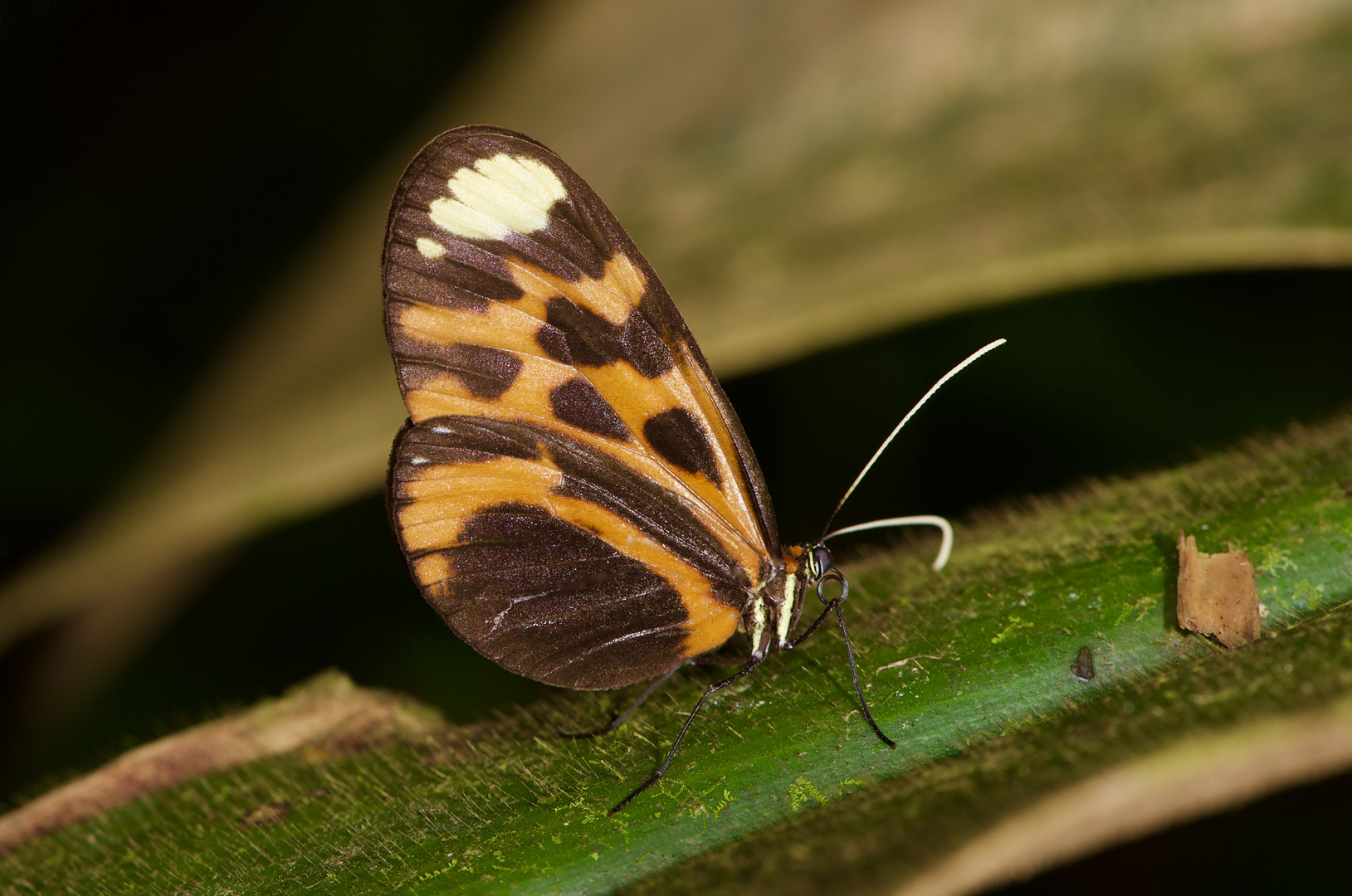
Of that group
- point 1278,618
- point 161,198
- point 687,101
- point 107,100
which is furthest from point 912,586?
point 107,100

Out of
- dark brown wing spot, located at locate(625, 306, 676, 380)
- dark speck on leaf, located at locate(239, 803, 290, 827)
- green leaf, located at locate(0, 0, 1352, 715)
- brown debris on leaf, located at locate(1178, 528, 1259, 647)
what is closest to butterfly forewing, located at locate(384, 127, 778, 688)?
dark brown wing spot, located at locate(625, 306, 676, 380)

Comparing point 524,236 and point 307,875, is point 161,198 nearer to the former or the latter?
point 524,236

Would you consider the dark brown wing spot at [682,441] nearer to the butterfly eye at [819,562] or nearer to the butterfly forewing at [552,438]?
the butterfly forewing at [552,438]

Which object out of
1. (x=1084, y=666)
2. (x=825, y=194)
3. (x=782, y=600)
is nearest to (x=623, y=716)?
(x=782, y=600)

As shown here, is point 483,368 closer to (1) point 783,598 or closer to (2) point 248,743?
(1) point 783,598

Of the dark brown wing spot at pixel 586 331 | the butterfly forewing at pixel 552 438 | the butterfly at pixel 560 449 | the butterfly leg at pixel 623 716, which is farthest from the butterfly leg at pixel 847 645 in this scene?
the dark brown wing spot at pixel 586 331
